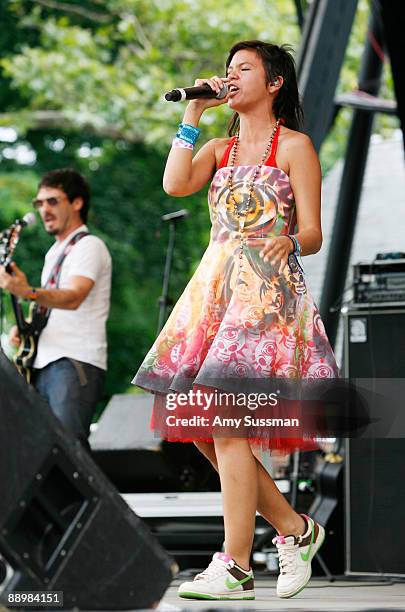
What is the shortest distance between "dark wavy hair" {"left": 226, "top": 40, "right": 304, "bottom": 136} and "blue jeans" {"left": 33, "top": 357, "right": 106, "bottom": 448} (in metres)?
1.80

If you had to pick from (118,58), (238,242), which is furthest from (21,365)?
(118,58)

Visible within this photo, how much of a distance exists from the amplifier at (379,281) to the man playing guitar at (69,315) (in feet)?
3.75

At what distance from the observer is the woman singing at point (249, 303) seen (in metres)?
3.21

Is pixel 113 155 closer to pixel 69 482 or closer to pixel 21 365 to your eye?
pixel 21 365

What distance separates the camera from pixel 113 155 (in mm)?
15328

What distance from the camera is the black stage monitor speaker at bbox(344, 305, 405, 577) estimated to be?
4.63 meters

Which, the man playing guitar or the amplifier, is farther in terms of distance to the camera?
the man playing guitar

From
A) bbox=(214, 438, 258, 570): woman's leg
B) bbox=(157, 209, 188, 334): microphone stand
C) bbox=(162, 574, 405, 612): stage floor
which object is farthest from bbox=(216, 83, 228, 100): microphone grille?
bbox=(157, 209, 188, 334): microphone stand

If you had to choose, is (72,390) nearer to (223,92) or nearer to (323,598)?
(323,598)

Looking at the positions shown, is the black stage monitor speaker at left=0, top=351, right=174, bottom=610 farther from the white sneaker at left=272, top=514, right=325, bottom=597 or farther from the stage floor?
the white sneaker at left=272, top=514, right=325, bottom=597

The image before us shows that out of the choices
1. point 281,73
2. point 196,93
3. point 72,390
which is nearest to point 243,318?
point 196,93

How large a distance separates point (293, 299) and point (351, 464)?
165 centimetres

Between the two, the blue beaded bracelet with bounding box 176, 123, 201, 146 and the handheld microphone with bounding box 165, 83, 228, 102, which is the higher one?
the handheld microphone with bounding box 165, 83, 228, 102

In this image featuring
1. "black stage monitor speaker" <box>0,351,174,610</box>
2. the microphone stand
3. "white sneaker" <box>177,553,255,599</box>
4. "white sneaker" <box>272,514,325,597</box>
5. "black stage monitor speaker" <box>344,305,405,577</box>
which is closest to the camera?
"black stage monitor speaker" <box>0,351,174,610</box>
